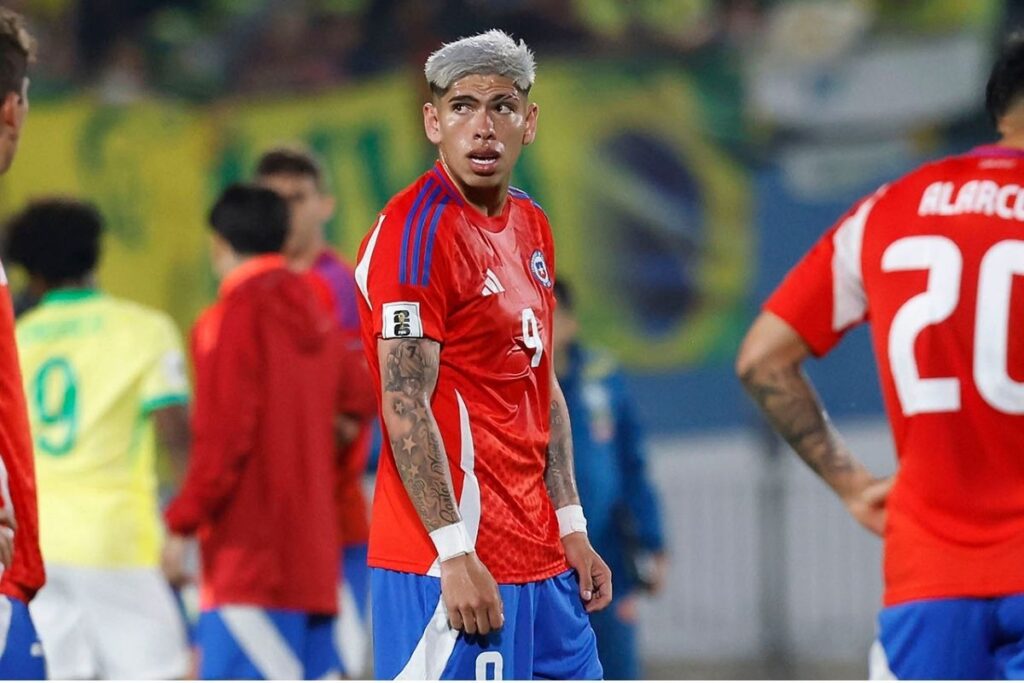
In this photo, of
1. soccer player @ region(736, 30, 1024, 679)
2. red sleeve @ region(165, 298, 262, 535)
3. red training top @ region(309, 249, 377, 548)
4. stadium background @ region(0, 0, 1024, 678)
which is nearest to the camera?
soccer player @ region(736, 30, 1024, 679)

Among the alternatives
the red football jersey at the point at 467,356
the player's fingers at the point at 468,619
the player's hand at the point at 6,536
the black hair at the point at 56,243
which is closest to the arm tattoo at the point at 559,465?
the red football jersey at the point at 467,356

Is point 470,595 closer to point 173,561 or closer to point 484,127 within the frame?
point 484,127

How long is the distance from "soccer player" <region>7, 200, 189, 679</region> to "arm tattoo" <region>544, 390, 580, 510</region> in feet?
7.80

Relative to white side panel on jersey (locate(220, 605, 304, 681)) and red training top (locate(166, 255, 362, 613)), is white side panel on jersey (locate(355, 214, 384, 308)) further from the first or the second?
white side panel on jersey (locate(220, 605, 304, 681))

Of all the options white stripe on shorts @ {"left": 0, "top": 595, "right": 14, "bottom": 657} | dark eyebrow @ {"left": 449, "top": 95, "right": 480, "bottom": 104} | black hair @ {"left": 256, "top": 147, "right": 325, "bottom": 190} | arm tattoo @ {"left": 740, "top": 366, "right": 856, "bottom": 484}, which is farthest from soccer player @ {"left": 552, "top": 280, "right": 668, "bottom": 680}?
white stripe on shorts @ {"left": 0, "top": 595, "right": 14, "bottom": 657}

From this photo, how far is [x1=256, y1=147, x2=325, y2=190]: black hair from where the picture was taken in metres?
7.47

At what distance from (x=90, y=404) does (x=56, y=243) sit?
543mm

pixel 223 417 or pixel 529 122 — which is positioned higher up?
pixel 529 122

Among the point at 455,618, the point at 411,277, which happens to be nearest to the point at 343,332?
the point at 411,277

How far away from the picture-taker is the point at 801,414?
441cm

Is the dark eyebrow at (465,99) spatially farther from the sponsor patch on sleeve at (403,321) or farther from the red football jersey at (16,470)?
the red football jersey at (16,470)

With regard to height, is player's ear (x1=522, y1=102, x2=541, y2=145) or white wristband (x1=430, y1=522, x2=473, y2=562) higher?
player's ear (x1=522, y1=102, x2=541, y2=145)

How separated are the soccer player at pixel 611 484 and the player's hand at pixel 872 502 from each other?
9.19ft

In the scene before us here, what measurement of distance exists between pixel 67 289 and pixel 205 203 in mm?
7281
